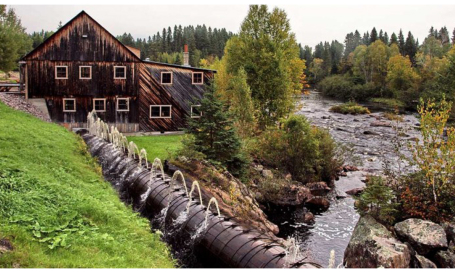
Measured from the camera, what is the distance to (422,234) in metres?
14.7

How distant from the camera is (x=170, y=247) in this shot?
11.5 meters

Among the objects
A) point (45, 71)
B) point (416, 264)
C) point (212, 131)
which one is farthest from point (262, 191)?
point (45, 71)

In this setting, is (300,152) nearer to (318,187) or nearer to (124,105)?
(318,187)

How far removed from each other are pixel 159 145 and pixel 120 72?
350 inches

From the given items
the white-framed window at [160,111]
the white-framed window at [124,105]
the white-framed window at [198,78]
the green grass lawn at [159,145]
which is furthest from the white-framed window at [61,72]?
the white-framed window at [198,78]

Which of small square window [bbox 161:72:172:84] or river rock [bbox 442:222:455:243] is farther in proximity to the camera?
small square window [bbox 161:72:172:84]

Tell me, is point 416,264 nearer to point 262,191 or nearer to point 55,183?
point 262,191

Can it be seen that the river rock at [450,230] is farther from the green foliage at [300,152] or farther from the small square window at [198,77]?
the small square window at [198,77]

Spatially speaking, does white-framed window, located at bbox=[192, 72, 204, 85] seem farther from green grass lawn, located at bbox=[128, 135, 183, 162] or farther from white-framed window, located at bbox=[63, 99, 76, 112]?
white-framed window, located at bbox=[63, 99, 76, 112]

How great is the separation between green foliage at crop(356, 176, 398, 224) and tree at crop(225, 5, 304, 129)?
717 inches

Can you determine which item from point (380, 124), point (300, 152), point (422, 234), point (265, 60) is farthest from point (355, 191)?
point (380, 124)

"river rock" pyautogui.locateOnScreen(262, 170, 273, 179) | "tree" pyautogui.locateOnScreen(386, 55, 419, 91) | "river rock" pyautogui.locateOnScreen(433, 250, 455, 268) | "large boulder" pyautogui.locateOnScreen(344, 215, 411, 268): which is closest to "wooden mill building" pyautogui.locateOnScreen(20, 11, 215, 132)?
"river rock" pyautogui.locateOnScreen(262, 170, 273, 179)

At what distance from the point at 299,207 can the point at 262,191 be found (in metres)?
2.19

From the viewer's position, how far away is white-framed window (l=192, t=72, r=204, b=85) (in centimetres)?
3406
